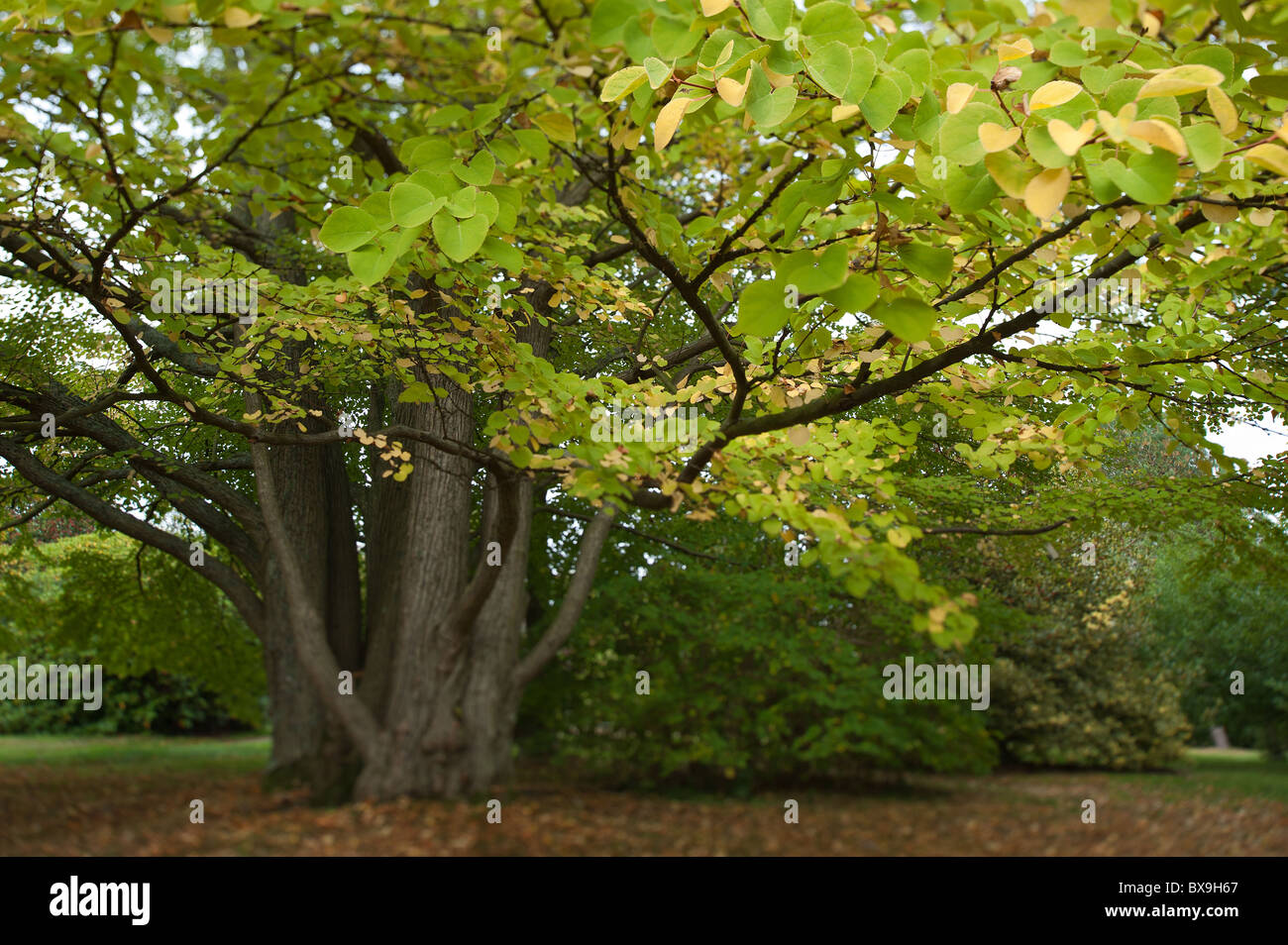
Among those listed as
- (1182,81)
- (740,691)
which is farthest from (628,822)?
(1182,81)

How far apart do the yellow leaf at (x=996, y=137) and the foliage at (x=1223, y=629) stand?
390 cm

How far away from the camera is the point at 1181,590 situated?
4.02 metres

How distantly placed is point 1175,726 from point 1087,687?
40 cm

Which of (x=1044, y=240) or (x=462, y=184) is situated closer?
(x=462, y=184)

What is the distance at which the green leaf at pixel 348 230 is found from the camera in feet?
3.77

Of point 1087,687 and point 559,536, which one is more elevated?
point 559,536

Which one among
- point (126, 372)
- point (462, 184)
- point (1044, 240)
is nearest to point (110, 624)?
point (126, 372)

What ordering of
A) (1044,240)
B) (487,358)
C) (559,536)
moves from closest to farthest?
(1044,240) → (487,358) → (559,536)

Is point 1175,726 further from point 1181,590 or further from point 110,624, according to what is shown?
point 110,624

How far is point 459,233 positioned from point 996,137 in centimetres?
72

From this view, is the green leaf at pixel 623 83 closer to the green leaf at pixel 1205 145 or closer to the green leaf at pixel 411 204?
the green leaf at pixel 411 204

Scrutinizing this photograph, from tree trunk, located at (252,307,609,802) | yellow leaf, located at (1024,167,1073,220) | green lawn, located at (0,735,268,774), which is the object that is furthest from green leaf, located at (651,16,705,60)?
green lawn, located at (0,735,268,774)

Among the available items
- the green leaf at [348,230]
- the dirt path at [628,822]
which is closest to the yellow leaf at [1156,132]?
the green leaf at [348,230]

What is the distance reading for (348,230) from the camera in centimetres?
116
